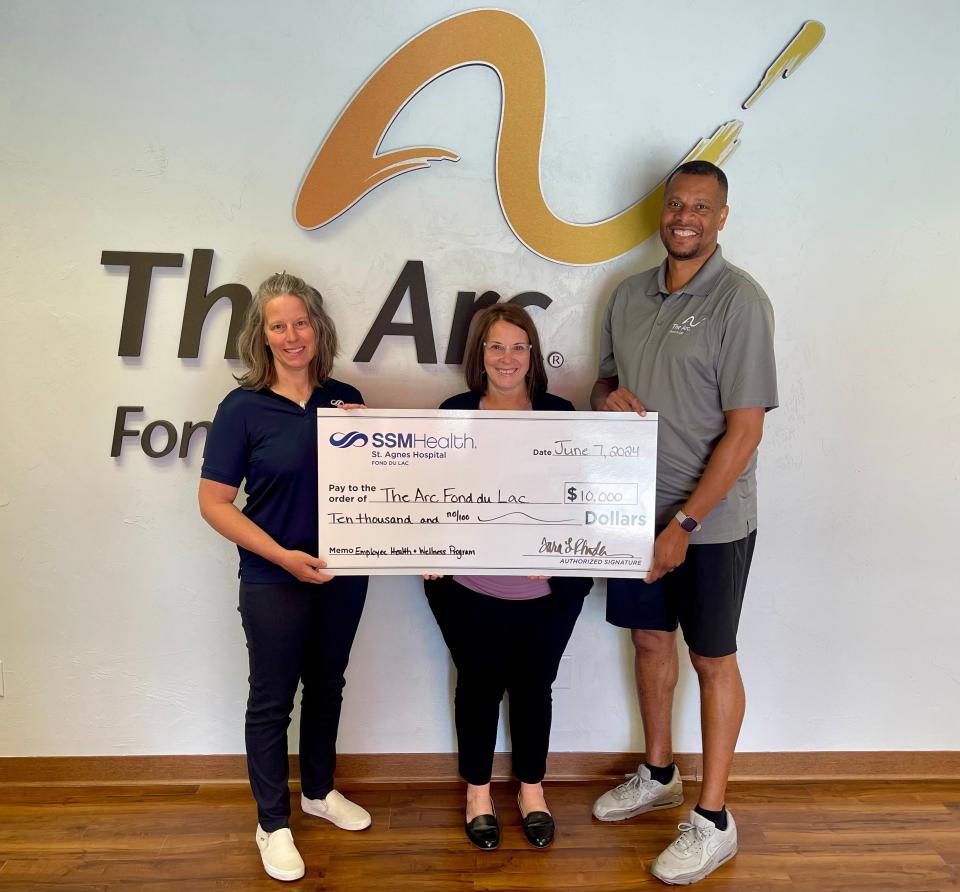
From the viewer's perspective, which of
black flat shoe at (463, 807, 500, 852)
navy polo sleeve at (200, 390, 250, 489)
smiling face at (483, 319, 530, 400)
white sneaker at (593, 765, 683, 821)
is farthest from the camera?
white sneaker at (593, 765, 683, 821)

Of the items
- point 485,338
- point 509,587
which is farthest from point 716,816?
point 485,338

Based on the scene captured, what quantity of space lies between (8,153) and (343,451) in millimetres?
1337

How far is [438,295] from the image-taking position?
7.20ft

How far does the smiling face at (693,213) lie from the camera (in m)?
1.87

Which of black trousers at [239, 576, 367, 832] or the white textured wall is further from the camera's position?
the white textured wall

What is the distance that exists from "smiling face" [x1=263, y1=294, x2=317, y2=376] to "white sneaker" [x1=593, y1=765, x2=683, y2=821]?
5.17 feet

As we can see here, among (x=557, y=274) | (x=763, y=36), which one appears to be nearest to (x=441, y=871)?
(x=557, y=274)

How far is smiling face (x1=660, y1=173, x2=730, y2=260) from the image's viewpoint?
1873 mm

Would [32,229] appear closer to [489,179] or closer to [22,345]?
[22,345]

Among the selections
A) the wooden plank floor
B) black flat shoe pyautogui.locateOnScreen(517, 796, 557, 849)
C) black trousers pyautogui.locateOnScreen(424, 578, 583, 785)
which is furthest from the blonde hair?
black flat shoe pyautogui.locateOnScreen(517, 796, 557, 849)

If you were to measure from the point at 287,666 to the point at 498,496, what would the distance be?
2.30 ft

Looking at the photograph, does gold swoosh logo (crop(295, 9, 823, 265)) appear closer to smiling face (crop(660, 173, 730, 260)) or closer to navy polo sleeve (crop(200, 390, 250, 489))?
smiling face (crop(660, 173, 730, 260))

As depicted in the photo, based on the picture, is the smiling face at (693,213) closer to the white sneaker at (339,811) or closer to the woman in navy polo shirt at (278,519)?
the woman in navy polo shirt at (278,519)

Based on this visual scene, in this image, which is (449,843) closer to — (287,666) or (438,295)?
(287,666)
